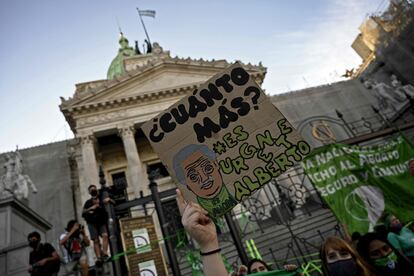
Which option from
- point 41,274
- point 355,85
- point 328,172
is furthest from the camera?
point 355,85

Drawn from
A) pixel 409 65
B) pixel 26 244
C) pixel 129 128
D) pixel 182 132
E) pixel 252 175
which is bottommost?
pixel 252 175

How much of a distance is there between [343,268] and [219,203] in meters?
1.56

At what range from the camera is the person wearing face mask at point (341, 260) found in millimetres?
2436

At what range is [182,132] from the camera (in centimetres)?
208

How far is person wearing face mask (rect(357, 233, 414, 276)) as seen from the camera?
8.41 ft

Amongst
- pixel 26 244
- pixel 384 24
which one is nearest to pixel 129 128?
pixel 26 244

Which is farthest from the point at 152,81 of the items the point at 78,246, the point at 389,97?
A: the point at 78,246

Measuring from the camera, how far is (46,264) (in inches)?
172

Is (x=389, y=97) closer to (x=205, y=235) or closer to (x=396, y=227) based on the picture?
(x=396, y=227)

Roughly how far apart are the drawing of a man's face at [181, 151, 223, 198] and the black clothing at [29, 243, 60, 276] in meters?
3.84

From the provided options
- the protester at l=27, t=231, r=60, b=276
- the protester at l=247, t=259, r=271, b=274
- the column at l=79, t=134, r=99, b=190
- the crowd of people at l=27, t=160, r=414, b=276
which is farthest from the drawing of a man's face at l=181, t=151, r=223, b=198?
the column at l=79, t=134, r=99, b=190

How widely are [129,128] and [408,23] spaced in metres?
19.6

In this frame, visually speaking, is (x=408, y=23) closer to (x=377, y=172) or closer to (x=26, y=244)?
(x=377, y=172)

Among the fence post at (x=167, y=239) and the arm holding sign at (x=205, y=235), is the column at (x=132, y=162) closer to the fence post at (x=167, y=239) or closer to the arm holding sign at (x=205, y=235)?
the fence post at (x=167, y=239)
